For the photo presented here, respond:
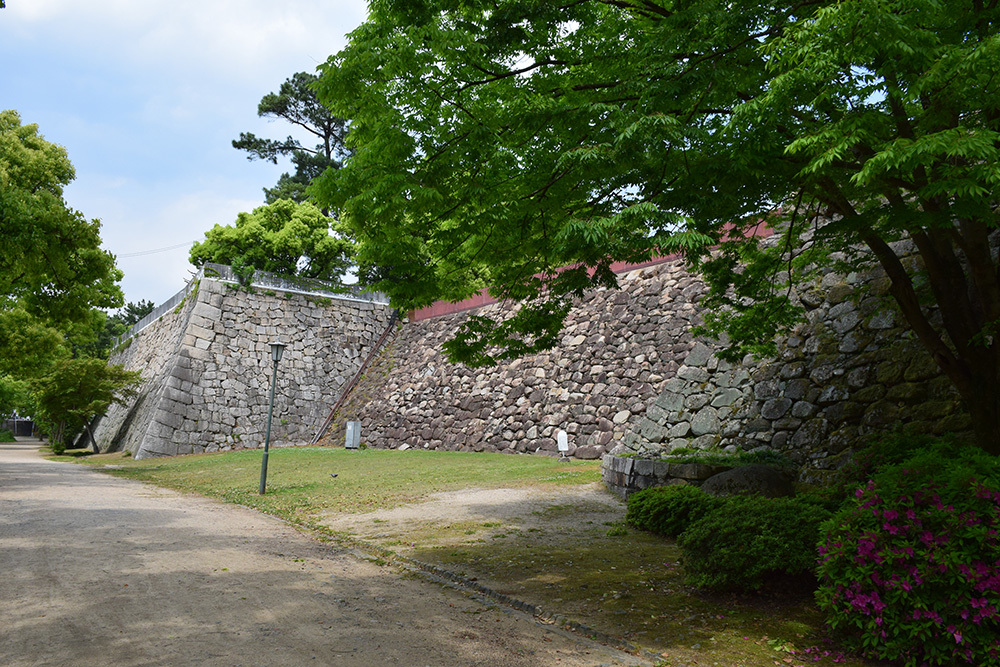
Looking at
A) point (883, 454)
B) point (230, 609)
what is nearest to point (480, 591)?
point (230, 609)

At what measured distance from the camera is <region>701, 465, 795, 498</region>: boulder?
8.02m

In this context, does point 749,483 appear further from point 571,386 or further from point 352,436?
point 352,436

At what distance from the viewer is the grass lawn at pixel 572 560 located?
14.2ft

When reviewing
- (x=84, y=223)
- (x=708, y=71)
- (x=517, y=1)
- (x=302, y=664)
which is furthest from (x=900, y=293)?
(x=84, y=223)

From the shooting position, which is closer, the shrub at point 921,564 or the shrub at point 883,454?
the shrub at point 921,564

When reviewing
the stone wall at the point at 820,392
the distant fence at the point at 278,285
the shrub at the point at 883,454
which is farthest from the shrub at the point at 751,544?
the distant fence at the point at 278,285

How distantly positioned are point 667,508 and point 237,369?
21.1 meters

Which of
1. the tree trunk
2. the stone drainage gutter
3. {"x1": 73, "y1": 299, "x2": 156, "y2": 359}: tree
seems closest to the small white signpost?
the stone drainage gutter

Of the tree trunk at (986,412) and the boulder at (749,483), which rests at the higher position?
the tree trunk at (986,412)

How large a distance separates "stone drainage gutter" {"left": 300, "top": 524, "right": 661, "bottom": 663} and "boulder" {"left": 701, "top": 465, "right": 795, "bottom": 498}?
12.8 ft

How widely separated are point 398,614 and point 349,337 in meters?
23.9

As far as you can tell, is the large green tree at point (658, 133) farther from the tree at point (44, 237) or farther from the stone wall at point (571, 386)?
the tree at point (44, 237)

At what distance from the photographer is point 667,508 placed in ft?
24.8

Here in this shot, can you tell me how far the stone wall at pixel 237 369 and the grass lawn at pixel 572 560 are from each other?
8854mm
